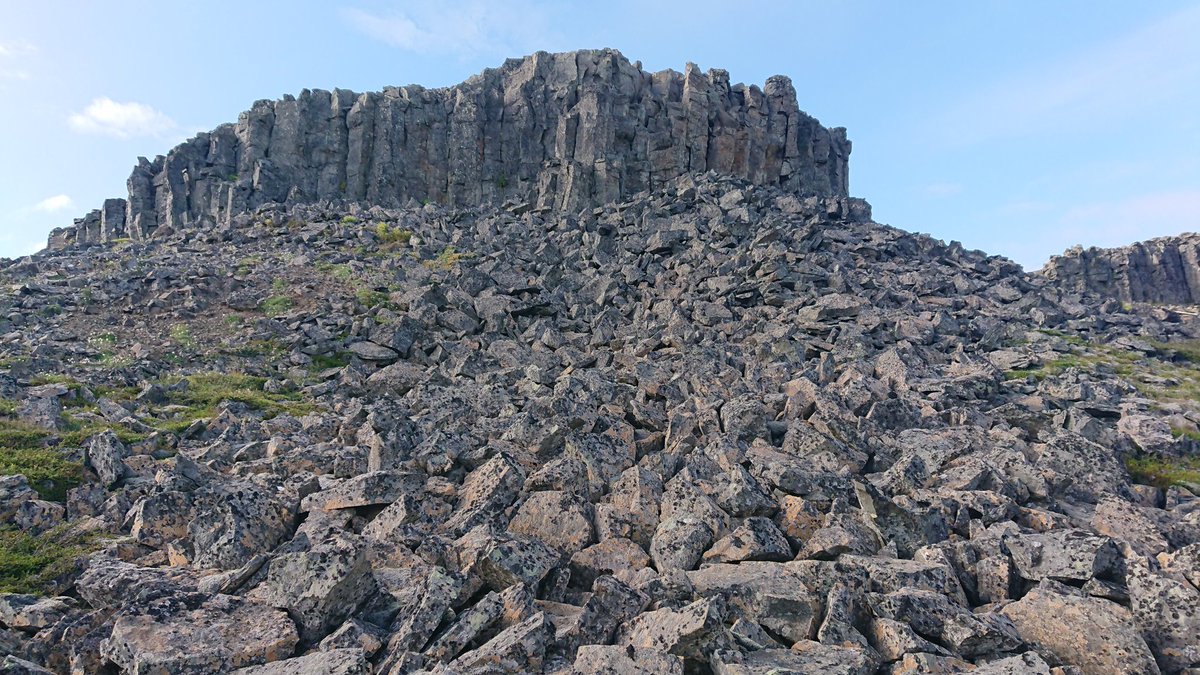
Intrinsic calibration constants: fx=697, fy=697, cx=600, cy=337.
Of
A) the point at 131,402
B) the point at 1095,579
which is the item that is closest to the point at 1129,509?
the point at 1095,579

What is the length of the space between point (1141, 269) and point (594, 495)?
2834 inches

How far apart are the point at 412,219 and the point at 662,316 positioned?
23.2m

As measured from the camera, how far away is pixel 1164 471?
1109 cm

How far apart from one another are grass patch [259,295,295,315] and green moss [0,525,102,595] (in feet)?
54.1

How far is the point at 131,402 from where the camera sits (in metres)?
14.6

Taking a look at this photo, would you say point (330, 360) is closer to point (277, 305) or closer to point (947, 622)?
point (277, 305)

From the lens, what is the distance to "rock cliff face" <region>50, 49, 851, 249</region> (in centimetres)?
4806

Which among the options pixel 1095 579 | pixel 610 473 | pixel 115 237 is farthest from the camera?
pixel 115 237

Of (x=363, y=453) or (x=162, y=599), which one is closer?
(x=162, y=599)

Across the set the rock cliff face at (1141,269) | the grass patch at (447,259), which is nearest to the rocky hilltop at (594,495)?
the grass patch at (447,259)

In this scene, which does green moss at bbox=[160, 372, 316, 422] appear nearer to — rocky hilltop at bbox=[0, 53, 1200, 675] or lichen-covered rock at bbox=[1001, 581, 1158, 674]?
rocky hilltop at bbox=[0, 53, 1200, 675]

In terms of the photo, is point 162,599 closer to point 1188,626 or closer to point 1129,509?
point 1188,626

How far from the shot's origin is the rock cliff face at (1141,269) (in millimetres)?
59562

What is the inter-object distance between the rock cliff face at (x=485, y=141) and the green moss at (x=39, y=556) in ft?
134
